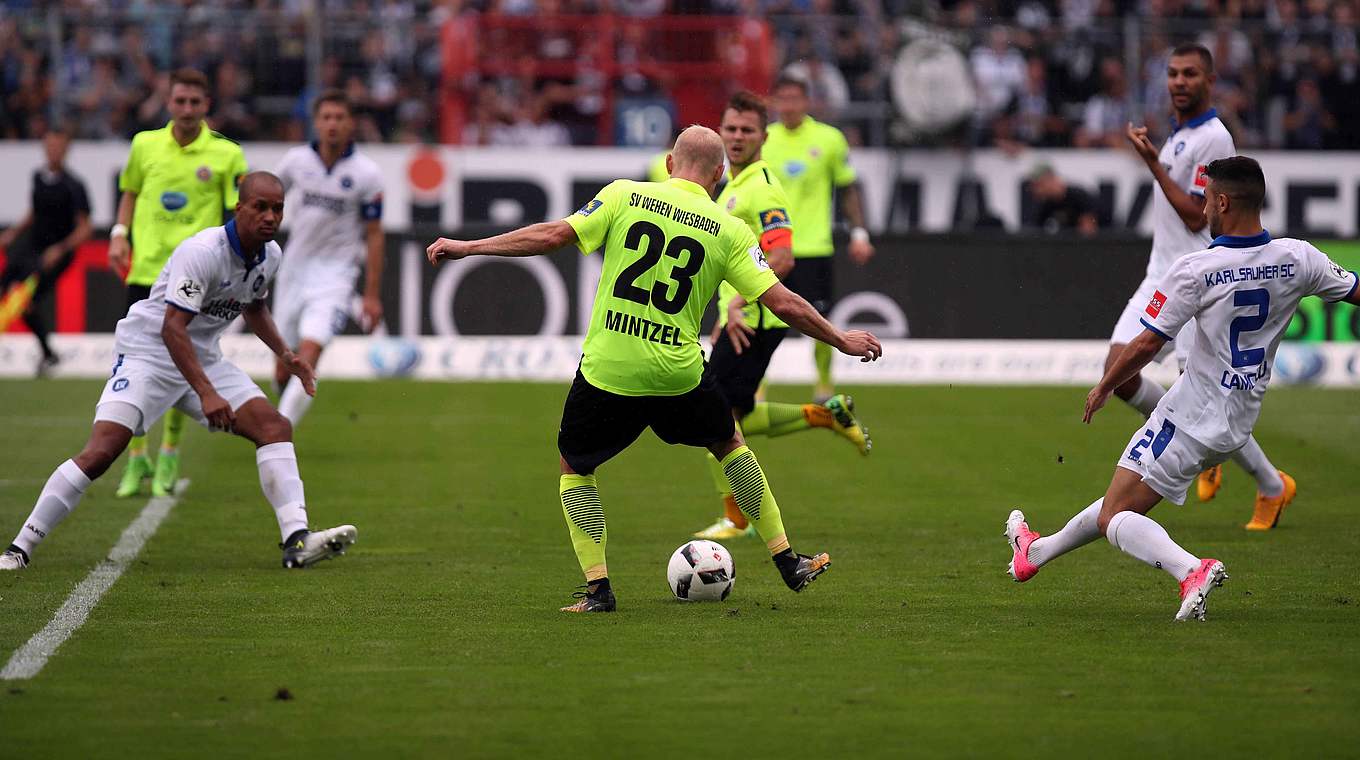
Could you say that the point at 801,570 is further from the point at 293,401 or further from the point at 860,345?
the point at 293,401

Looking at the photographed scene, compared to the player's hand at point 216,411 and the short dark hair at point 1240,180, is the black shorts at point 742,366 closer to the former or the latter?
the player's hand at point 216,411

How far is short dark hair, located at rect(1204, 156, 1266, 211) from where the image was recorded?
7469mm

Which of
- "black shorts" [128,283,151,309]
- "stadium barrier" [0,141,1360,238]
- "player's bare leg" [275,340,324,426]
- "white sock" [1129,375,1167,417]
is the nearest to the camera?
"white sock" [1129,375,1167,417]

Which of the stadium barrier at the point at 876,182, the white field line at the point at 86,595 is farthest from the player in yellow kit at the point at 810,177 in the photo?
the stadium barrier at the point at 876,182

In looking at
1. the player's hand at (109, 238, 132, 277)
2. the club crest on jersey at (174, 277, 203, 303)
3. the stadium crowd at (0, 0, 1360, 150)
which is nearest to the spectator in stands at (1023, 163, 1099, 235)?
the stadium crowd at (0, 0, 1360, 150)

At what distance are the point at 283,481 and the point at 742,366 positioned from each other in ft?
9.30

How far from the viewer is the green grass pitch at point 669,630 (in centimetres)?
580

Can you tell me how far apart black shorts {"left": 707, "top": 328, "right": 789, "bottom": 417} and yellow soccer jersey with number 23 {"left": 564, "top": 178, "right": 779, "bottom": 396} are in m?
2.68

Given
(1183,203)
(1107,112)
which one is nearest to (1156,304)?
(1183,203)

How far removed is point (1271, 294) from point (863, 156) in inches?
636

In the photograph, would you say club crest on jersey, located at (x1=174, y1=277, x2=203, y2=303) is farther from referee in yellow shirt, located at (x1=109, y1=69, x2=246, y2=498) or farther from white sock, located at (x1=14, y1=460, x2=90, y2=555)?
referee in yellow shirt, located at (x1=109, y1=69, x2=246, y2=498)

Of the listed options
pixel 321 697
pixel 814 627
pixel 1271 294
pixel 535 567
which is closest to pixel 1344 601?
pixel 1271 294

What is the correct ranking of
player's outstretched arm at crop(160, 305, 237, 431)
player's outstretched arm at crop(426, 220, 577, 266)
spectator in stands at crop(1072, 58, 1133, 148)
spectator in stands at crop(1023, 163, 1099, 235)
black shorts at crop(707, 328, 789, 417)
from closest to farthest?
player's outstretched arm at crop(426, 220, 577, 266) → player's outstretched arm at crop(160, 305, 237, 431) → black shorts at crop(707, 328, 789, 417) → spectator in stands at crop(1023, 163, 1099, 235) → spectator in stands at crop(1072, 58, 1133, 148)

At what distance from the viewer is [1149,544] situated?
7590 millimetres
